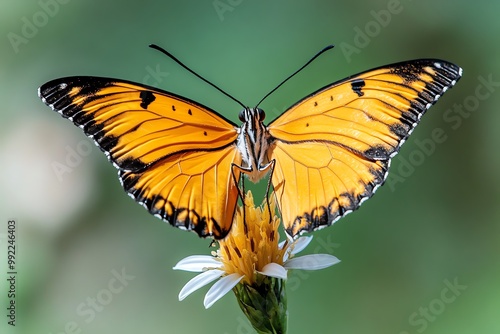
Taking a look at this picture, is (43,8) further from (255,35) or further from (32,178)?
(255,35)

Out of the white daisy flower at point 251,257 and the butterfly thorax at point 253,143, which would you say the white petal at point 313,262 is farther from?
the butterfly thorax at point 253,143

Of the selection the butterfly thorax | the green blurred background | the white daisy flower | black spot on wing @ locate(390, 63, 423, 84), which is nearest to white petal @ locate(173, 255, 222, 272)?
the white daisy flower

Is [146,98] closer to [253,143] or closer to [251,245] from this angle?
[253,143]

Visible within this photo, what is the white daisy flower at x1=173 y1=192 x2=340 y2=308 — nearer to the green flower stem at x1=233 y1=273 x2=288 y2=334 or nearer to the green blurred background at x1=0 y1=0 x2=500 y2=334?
the green flower stem at x1=233 y1=273 x2=288 y2=334

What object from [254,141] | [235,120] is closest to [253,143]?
[254,141]

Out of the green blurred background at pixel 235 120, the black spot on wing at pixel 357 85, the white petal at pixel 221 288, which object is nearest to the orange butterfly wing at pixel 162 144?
the white petal at pixel 221 288

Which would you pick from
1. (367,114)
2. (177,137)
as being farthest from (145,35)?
(367,114)

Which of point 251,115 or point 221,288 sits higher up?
point 251,115
